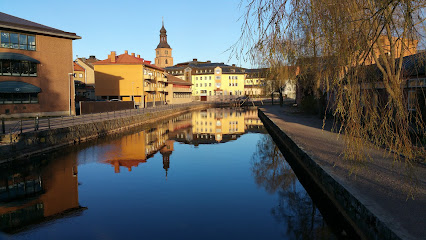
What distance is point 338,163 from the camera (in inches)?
427

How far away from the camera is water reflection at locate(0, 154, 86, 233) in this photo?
912cm

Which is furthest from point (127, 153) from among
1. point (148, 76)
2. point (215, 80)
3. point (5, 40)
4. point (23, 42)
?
point (215, 80)

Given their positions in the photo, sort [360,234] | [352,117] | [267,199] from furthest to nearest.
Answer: [267,199] < [360,234] < [352,117]

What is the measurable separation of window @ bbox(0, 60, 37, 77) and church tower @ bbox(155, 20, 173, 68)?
86.7 metres

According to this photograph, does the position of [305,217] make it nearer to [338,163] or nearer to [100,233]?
[338,163]

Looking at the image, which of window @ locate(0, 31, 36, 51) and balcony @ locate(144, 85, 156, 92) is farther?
balcony @ locate(144, 85, 156, 92)

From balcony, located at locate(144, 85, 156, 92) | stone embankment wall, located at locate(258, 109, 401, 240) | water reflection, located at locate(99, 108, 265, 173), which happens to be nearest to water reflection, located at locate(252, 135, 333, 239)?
stone embankment wall, located at locate(258, 109, 401, 240)

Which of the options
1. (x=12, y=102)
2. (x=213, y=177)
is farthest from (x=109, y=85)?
(x=213, y=177)

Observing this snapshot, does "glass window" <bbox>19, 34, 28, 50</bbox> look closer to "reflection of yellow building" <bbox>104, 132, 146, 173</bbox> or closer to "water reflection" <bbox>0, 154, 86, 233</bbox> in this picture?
"reflection of yellow building" <bbox>104, 132, 146, 173</bbox>

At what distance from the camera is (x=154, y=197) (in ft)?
36.2

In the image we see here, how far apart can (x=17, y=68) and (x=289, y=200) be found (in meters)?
27.9

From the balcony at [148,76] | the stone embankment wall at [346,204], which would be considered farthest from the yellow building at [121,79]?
the stone embankment wall at [346,204]

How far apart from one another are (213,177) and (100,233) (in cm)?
647

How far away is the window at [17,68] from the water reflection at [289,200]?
23.1 meters
